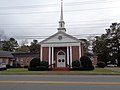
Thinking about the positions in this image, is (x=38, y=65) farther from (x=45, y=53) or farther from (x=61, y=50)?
(x=61, y=50)

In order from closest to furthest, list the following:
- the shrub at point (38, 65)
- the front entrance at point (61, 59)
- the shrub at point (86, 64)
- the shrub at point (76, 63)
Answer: the shrub at point (86, 64), the shrub at point (38, 65), the shrub at point (76, 63), the front entrance at point (61, 59)

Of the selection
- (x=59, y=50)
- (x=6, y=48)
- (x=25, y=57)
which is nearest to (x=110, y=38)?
(x=25, y=57)

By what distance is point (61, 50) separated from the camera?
49.8 metres

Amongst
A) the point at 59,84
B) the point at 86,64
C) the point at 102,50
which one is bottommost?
the point at 59,84

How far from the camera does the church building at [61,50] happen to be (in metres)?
47.3

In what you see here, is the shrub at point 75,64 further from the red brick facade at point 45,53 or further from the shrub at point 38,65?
the red brick facade at point 45,53

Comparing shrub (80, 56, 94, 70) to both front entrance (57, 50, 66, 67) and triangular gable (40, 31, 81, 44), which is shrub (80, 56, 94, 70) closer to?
triangular gable (40, 31, 81, 44)

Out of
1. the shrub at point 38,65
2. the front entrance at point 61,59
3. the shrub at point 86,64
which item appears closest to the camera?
the shrub at point 86,64

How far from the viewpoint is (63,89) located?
1193 cm

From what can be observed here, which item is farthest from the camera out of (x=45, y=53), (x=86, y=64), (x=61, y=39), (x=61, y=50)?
(x=61, y=50)

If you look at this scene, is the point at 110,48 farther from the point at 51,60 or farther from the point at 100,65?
the point at 51,60

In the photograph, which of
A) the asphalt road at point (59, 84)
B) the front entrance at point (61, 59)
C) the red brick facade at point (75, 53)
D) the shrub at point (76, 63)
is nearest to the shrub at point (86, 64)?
the shrub at point (76, 63)

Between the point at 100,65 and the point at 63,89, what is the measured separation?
50.7 meters

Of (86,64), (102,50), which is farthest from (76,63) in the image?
(102,50)
